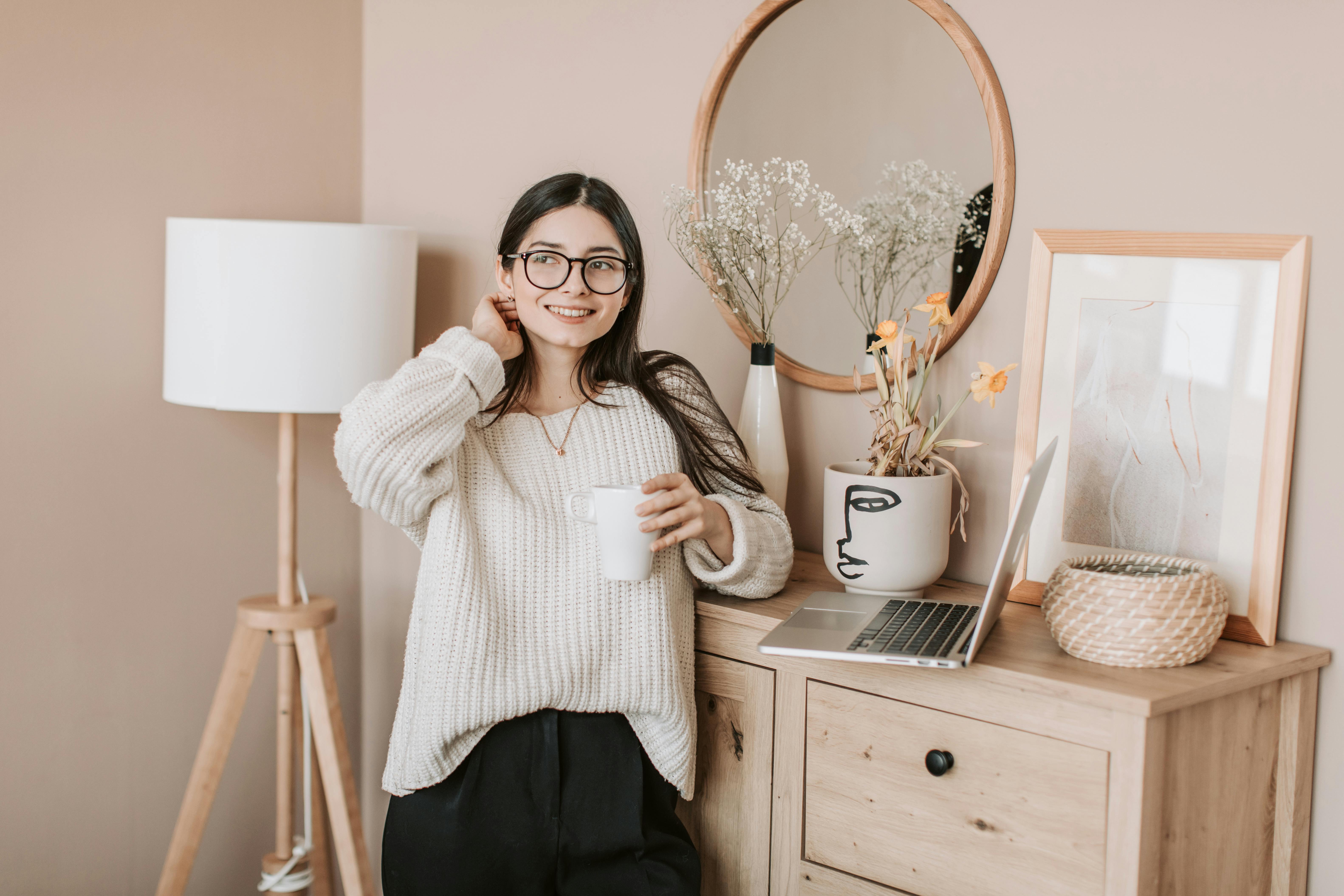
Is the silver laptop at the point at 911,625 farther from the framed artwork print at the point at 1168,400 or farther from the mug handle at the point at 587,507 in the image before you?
the mug handle at the point at 587,507

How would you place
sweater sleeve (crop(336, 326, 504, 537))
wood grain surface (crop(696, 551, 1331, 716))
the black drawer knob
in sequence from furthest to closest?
sweater sleeve (crop(336, 326, 504, 537))
the black drawer knob
wood grain surface (crop(696, 551, 1331, 716))

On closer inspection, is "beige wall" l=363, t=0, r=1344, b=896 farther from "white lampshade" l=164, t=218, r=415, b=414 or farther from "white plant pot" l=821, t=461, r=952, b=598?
"white lampshade" l=164, t=218, r=415, b=414

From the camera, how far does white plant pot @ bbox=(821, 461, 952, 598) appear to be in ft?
4.53

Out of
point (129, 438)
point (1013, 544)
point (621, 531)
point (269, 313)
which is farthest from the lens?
point (129, 438)

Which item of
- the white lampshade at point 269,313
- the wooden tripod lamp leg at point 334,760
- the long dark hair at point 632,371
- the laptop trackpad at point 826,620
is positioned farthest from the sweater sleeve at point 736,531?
the wooden tripod lamp leg at point 334,760

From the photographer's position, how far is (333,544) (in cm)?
234

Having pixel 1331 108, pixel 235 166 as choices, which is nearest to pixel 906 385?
pixel 1331 108

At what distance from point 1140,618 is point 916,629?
0.24 meters

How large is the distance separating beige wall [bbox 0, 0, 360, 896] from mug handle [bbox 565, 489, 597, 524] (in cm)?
102

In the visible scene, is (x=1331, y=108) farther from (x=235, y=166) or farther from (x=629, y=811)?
(x=235, y=166)

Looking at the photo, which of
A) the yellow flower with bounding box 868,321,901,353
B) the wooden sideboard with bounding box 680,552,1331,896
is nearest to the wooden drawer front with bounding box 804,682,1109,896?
the wooden sideboard with bounding box 680,552,1331,896

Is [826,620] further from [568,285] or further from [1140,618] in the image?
[568,285]

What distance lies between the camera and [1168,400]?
4.39 feet

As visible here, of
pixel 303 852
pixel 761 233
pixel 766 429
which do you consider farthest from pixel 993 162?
pixel 303 852
